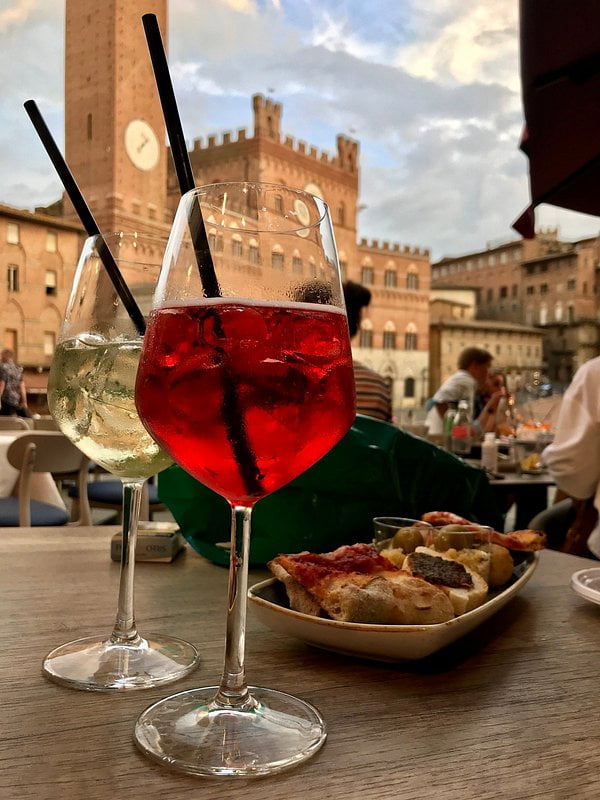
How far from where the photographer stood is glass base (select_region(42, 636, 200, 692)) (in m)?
0.48

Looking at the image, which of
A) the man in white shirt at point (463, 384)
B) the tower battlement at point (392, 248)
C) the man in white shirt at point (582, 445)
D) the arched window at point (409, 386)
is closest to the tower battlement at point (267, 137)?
the tower battlement at point (392, 248)

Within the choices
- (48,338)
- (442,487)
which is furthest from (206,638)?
(48,338)

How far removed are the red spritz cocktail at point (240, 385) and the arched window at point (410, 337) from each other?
23.0m

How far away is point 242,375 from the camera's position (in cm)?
42

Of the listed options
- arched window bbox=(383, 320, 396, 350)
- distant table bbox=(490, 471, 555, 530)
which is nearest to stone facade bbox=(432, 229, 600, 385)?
arched window bbox=(383, 320, 396, 350)

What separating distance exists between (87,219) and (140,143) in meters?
13.1

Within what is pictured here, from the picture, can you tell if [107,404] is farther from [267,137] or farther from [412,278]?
[412,278]

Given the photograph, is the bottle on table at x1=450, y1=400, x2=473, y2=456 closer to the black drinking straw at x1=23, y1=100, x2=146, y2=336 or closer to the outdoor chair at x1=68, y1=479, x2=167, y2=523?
the outdoor chair at x1=68, y1=479, x2=167, y2=523

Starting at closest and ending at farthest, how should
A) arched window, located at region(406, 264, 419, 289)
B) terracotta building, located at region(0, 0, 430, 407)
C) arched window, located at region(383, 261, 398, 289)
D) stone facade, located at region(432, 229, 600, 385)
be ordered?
terracotta building, located at region(0, 0, 430, 407) < stone facade, located at region(432, 229, 600, 385) < arched window, located at region(383, 261, 398, 289) < arched window, located at region(406, 264, 419, 289)

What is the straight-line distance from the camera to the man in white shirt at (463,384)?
5734 mm

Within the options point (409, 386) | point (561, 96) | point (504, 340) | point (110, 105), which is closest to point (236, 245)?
point (561, 96)

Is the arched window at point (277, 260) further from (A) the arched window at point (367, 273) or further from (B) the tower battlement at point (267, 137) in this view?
(A) the arched window at point (367, 273)

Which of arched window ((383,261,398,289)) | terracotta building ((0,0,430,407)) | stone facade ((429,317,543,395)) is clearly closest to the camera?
terracotta building ((0,0,430,407))

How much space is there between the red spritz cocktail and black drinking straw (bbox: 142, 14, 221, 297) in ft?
0.08
